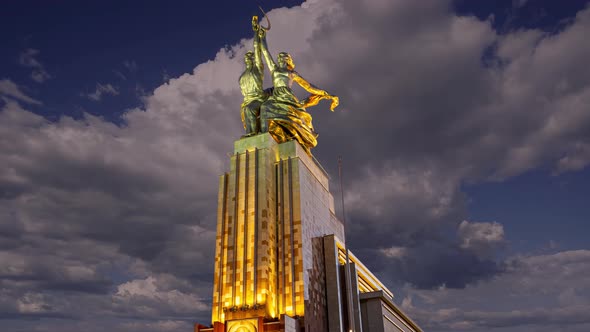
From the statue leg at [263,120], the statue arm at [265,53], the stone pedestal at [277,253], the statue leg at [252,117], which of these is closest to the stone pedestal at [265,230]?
the stone pedestal at [277,253]

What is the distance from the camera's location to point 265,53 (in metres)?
63.9

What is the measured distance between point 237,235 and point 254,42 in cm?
2437

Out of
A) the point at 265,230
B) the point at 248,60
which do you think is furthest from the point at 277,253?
the point at 248,60

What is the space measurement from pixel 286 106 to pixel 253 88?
4959mm

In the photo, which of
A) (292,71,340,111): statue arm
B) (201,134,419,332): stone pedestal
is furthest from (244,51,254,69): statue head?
(201,134,419,332): stone pedestal

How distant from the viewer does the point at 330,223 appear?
201ft

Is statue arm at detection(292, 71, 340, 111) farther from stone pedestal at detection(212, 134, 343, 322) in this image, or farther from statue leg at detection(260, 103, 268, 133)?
stone pedestal at detection(212, 134, 343, 322)

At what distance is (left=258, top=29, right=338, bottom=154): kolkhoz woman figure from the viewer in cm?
5950

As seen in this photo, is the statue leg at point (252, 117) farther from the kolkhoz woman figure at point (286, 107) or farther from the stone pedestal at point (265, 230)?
the stone pedestal at point (265, 230)

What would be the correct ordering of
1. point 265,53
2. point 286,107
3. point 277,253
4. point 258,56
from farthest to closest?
1. point 258,56
2. point 265,53
3. point 286,107
4. point 277,253

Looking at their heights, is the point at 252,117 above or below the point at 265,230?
above

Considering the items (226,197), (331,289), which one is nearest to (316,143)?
(226,197)

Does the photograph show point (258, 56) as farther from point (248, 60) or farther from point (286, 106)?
point (286, 106)

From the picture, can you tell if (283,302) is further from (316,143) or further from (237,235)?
(316,143)
